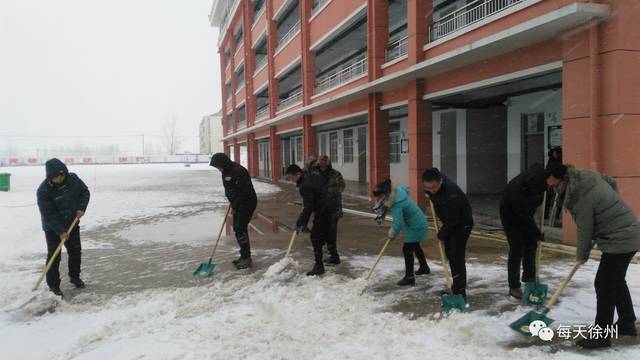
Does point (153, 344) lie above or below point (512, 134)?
below

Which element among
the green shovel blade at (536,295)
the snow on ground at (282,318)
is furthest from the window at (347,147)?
the green shovel blade at (536,295)

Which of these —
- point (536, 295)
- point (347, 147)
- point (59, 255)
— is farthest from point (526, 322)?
point (347, 147)

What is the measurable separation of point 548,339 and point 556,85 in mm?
9561

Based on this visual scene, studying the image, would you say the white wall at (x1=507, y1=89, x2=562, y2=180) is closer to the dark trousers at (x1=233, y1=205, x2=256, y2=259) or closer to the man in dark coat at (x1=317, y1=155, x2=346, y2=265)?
the man in dark coat at (x1=317, y1=155, x2=346, y2=265)

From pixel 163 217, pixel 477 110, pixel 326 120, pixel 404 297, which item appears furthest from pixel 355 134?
pixel 404 297

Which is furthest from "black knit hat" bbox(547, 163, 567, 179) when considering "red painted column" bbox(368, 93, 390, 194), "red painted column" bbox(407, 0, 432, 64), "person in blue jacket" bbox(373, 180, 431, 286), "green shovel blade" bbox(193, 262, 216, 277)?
"red painted column" bbox(368, 93, 390, 194)

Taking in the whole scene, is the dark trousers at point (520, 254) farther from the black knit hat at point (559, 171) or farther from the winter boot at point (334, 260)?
the winter boot at point (334, 260)

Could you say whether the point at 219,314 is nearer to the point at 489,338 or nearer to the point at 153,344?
the point at 153,344

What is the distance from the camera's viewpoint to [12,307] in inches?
207

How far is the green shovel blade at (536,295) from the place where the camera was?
16.0ft

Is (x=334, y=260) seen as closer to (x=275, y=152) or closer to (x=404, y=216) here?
(x=404, y=216)

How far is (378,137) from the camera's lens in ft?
48.6

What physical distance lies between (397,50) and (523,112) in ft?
17.1

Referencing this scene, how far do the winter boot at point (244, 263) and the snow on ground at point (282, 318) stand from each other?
269mm
